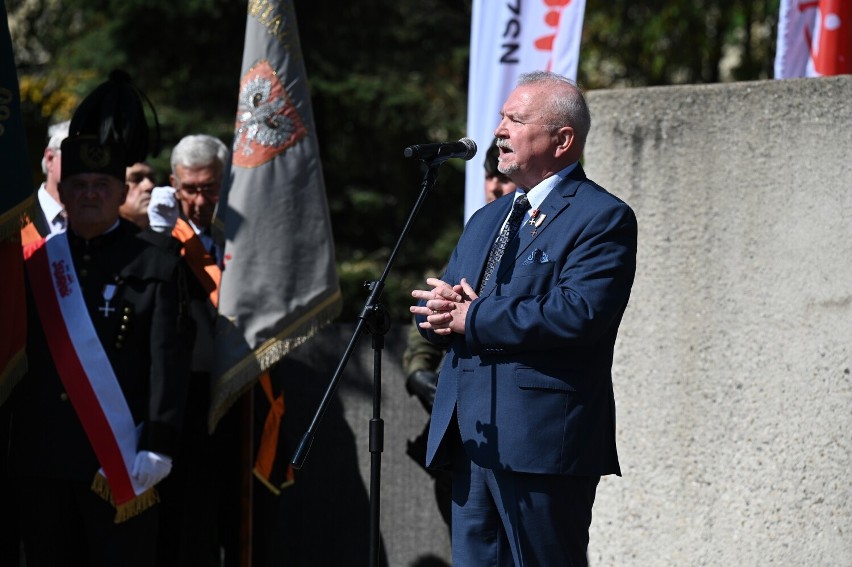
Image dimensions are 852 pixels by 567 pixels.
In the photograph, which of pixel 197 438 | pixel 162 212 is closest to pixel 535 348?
pixel 197 438

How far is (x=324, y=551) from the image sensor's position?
6.48 meters

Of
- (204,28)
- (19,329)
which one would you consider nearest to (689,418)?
(19,329)

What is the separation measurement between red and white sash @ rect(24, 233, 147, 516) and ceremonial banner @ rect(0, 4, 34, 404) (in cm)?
10

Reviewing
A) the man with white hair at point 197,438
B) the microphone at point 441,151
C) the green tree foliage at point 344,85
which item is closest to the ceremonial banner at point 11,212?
the man with white hair at point 197,438

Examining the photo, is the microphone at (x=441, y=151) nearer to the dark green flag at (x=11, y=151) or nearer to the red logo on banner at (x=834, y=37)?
the dark green flag at (x=11, y=151)

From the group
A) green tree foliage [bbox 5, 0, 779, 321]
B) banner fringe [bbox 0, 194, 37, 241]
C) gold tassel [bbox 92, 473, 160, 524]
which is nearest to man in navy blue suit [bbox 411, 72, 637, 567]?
gold tassel [bbox 92, 473, 160, 524]

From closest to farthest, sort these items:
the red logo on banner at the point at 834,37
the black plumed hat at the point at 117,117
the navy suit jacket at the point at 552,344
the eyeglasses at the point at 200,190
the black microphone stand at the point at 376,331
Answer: the navy suit jacket at the point at 552,344 → the black microphone stand at the point at 376,331 → the black plumed hat at the point at 117,117 → the eyeglasses at the point at 200,190 → the red logo on banner at the point at 834,37

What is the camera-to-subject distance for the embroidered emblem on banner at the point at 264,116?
5555 mm

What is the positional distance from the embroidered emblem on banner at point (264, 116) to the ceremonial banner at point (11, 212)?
1001 millimetres

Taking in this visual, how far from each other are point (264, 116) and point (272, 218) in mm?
467

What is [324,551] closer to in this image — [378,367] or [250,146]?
[250,146]

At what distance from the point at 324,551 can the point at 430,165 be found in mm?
3388

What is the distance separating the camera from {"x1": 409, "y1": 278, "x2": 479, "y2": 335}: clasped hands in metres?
3.57

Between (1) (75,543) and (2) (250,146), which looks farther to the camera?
(2) (250,146)
